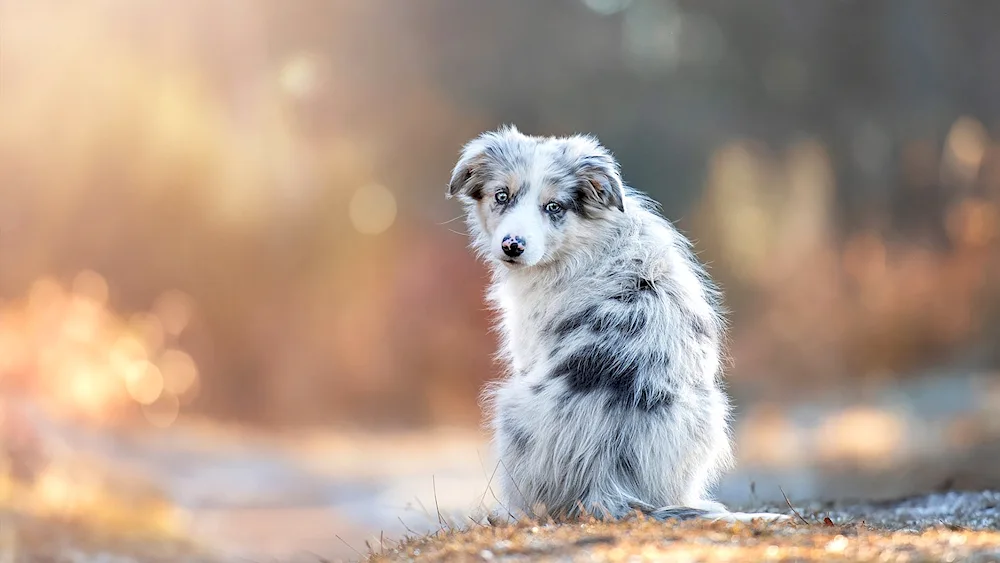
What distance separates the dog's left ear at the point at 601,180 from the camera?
6.68m

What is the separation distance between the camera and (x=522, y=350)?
6797 mm

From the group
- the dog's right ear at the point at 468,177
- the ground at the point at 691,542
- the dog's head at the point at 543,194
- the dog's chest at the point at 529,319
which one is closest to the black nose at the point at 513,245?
the dog's head at the point at 543,194

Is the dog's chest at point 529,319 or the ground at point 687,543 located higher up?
the dog's chest at point 529,319

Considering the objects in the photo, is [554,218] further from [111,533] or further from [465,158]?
[111,533]

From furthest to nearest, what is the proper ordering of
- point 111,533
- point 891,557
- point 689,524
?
point 111,533
point 689,524
point 891,557

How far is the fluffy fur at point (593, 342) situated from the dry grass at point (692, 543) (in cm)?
36

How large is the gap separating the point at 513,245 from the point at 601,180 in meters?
0.76

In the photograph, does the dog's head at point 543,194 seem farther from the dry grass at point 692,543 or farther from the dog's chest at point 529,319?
the dry grass at point 692,543

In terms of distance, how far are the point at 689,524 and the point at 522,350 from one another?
1638 mm

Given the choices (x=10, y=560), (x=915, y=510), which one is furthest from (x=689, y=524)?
(x=10, y=560)

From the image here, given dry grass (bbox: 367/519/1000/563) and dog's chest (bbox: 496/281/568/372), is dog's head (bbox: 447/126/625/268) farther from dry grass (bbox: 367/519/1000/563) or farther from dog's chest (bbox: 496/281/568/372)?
dry grass (bbox: 367/519/1000/563)

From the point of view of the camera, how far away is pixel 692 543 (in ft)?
16.8

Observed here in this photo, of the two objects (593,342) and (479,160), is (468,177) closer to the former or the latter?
(479,160)

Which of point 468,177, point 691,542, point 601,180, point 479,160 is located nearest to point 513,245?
point 601,180
